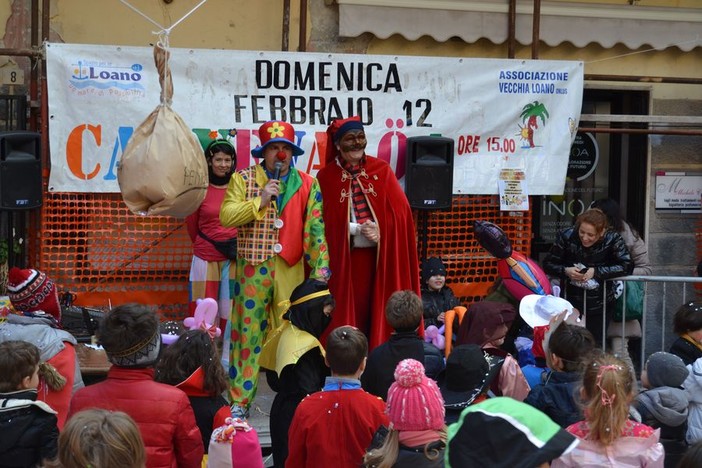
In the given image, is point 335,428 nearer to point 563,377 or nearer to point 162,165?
point 563,377

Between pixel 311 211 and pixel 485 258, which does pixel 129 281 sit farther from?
pixel 485 258

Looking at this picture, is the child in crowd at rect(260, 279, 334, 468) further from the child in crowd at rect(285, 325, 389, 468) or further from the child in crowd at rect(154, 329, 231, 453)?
the child in crowd at rect(285, 325, 389, 468)

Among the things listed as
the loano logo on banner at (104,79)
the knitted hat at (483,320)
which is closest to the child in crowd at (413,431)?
the knitted hat at (483,320)

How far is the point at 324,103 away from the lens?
26.4 ft

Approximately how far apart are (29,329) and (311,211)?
6.84ft

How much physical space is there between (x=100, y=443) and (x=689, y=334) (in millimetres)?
3839

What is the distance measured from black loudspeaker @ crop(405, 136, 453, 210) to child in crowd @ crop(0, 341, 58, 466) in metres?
4.49

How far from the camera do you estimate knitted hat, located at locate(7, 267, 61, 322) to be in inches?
211

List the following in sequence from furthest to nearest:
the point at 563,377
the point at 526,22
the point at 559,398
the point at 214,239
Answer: the point at 526,22
the point at 214,239
the point at 563,377
the point at 559,398

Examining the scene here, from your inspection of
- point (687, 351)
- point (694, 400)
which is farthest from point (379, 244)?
point (694, 400)

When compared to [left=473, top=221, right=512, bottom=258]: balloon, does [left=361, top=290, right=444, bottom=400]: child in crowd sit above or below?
below

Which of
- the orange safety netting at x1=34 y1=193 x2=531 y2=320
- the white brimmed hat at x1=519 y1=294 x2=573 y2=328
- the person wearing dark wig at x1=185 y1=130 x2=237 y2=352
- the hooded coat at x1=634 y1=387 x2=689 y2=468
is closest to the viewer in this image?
the hooded coat at x1=634 y1=387 x2=689 y2=468

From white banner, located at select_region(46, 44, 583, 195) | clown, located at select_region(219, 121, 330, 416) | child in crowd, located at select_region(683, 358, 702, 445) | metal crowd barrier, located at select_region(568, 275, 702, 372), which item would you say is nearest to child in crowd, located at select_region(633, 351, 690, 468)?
child in crowd, located at select_region(683, 358, 702, 445)

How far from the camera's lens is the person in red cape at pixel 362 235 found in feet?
22.1
